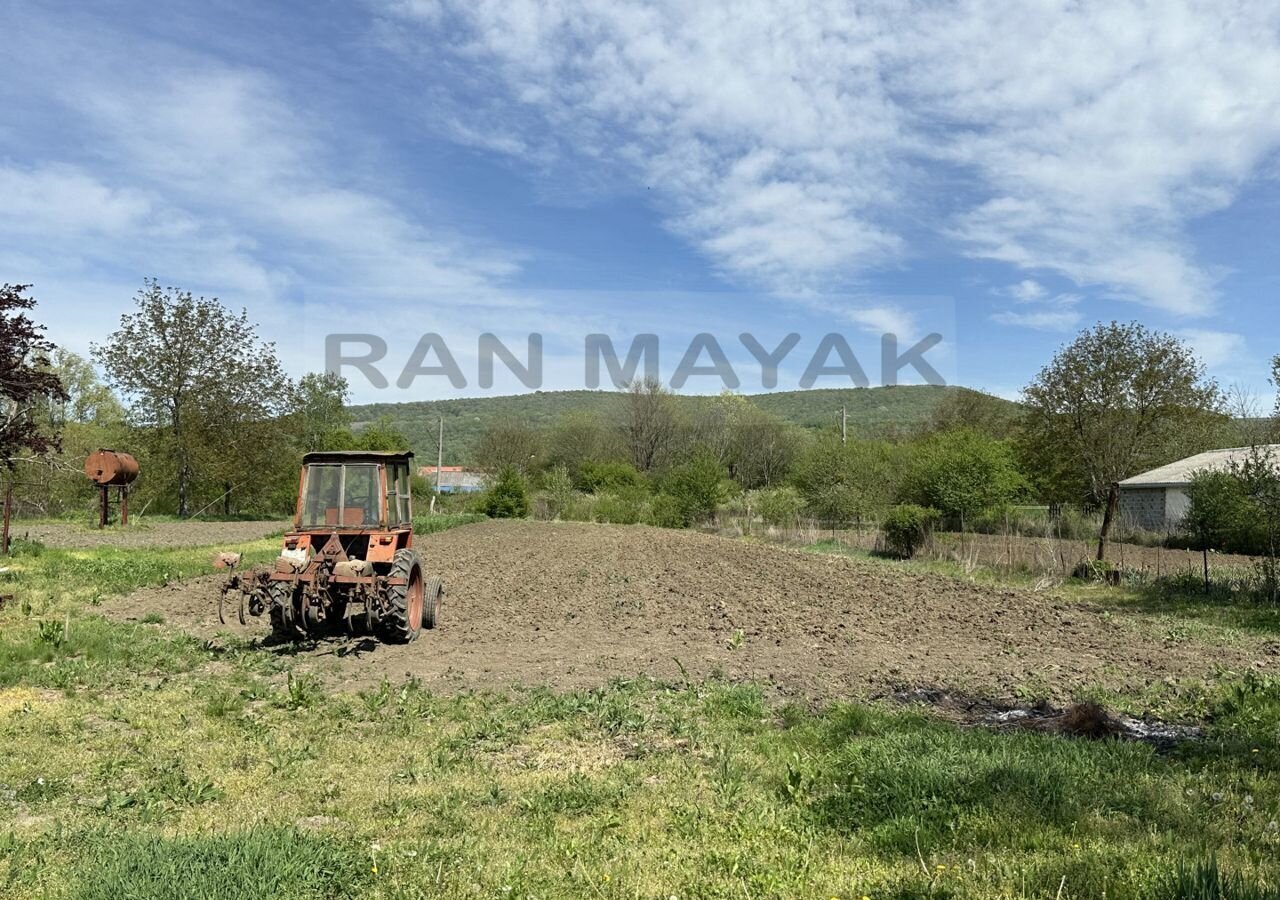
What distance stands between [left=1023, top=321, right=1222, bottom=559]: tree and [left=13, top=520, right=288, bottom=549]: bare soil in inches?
1200

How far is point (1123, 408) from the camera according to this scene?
33.5 metres

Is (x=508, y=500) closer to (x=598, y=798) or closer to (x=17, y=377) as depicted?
(x=17, y=377)

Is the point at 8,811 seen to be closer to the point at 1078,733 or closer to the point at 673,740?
the point at 673,740

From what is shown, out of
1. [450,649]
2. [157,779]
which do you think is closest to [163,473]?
[450,649]

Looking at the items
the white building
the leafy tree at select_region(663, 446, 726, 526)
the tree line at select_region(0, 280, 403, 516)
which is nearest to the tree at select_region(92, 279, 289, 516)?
the tree line at select_region(0, 280, 403, 516)

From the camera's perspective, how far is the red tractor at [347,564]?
9.36 meters

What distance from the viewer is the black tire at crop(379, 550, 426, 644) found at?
964 cm

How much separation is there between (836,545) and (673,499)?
8.13 meters

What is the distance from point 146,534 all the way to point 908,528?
2232 centimetres

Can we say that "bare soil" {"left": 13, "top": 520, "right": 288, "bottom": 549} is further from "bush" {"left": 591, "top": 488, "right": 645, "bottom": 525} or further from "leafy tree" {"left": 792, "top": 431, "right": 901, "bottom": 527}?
"leafy tree" {"left": 792, "top": 431, "right": 901, "bottom": 527}

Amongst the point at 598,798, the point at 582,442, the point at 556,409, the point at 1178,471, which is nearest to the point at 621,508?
the point at 1178,471

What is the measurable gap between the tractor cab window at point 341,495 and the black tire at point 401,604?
737 mm

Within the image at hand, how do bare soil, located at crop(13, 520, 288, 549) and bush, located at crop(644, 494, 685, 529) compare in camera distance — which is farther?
bush, located at crop(644, 494, 685, 529)

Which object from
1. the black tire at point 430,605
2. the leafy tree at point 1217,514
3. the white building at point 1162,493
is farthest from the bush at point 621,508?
the black tire at point 430,605
